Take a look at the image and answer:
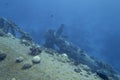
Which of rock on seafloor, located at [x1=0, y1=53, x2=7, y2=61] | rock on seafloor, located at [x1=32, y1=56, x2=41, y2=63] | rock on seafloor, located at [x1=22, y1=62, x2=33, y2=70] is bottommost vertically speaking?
rock on seafloor, located at [x1=22, y1=62, x2=33, y2=70]

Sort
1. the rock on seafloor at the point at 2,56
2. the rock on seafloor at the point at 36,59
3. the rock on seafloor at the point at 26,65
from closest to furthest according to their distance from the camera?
1. the rock on seafloor at the point at 26,65
2. the rock on seafloor at the point at 36,59
3. the rock on seafloor at the point at 2,56

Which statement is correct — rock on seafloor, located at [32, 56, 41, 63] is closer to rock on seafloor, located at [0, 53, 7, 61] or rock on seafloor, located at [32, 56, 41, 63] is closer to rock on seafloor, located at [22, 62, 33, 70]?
rock on seafloor, located at [22, 62, 33, 70]

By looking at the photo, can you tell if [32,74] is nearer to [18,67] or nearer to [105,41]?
[18,67]

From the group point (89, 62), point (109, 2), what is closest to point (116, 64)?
point (89, 62)

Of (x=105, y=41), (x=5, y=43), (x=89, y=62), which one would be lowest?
(x=5, y=43)

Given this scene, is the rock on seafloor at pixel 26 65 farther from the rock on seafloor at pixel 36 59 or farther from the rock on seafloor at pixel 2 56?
the rock on seafloor at pixel 2 56

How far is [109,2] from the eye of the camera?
164750mm

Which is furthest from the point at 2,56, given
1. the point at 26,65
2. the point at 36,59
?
the point at 36,59

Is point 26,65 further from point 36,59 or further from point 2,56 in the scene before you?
point 2,56

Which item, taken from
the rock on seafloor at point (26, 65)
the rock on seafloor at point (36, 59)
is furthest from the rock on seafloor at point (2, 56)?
the rock on seafloor at point (36, 59)

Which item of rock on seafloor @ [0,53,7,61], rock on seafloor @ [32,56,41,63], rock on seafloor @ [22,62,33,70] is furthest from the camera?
rock on seafloor @ [0,53,7,61]

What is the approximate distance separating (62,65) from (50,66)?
115 centimetres

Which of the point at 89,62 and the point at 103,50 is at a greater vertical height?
the point at 103,50

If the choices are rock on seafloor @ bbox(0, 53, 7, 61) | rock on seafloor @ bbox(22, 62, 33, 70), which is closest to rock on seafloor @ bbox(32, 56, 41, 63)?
rock on seafloor @ bbox(22, 62, 33, 70)
